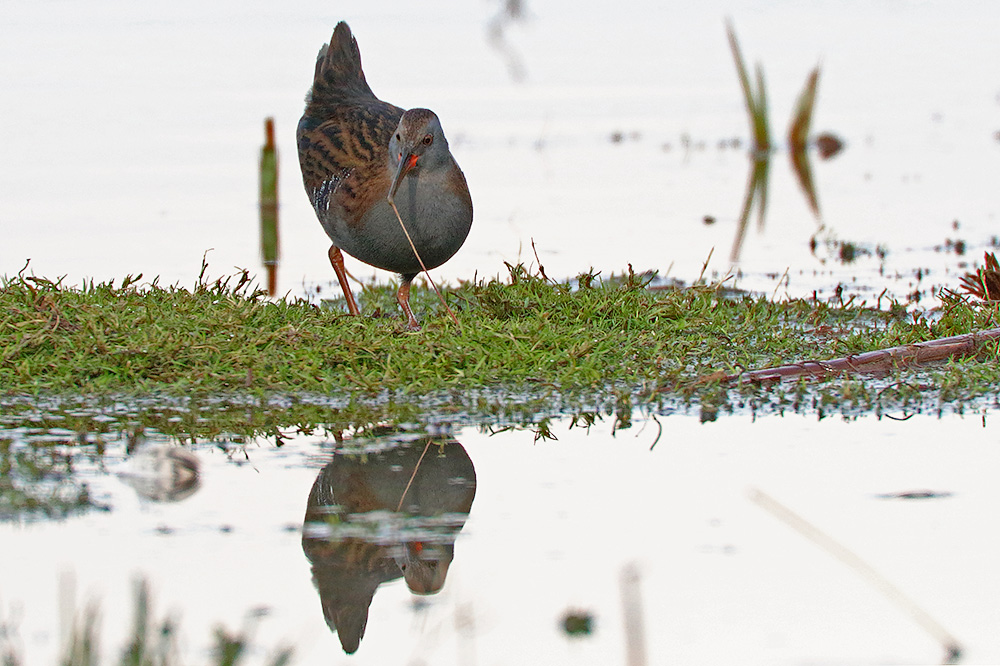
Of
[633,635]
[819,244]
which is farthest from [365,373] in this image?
[819,244]

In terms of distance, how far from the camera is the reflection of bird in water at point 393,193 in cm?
667

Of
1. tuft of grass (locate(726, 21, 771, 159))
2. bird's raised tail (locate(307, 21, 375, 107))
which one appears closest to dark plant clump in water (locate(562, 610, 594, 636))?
bird's raised tail (locate(307, 21, 375, 107))

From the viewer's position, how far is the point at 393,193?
6625 mm

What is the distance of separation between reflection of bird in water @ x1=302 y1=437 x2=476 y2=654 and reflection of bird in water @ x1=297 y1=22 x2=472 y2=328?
1912 mm

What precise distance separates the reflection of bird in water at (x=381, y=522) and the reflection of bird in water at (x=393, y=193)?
75.3 inches

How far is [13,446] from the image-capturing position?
484cm

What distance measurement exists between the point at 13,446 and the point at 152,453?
0.49m

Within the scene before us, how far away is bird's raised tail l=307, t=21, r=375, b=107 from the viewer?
8.01 metres

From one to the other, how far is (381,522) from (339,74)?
14.4 ft

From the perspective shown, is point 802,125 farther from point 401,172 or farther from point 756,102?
point 401,172

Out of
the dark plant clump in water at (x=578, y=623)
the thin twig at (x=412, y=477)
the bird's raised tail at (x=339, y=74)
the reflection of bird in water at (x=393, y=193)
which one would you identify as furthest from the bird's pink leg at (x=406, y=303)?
the dark plant clump in water at (x=578, y=623)

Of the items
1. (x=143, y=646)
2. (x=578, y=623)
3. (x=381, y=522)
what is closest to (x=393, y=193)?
(x=381, y=522)

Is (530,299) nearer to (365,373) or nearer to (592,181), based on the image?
(365,373)

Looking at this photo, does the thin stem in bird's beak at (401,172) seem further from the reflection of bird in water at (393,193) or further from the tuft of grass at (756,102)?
the tuft of grass at (756,102)
